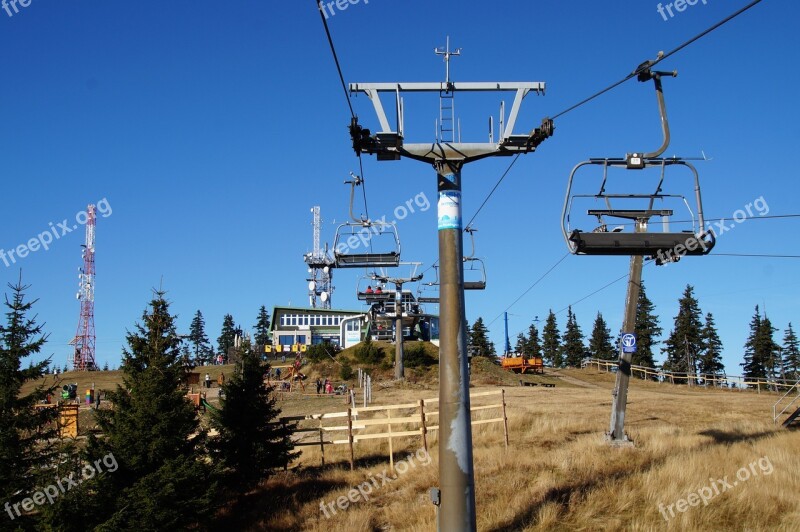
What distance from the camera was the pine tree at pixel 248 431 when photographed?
56.3 feet

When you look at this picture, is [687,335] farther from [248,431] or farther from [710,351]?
[248,431]

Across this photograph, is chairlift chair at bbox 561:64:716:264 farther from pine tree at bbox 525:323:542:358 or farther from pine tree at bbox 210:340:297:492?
pine tree at bbox 525:323:542:358

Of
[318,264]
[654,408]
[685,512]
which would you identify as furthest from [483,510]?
[318,264]

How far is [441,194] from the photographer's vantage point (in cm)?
991

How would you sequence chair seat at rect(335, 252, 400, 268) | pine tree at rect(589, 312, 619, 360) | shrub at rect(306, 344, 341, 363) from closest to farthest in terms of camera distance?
chair seat at rect(335, 252, 400, 268) → shrub at rect(306, 344, 341, 363) → pine tree at rect(589, 312, 619, 360)

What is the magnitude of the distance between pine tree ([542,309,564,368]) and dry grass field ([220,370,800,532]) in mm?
83263

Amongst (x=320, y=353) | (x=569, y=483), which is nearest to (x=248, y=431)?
(x=569, y=483)

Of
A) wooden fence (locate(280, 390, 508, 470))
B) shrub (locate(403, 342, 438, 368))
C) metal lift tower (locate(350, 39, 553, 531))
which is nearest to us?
metal lift tower (locate(350, 39, 553, 531))

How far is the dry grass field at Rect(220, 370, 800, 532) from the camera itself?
40.5ft

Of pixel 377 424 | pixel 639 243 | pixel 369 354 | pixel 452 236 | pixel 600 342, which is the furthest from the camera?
pixel 600 342

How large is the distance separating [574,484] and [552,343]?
94594 millimetres

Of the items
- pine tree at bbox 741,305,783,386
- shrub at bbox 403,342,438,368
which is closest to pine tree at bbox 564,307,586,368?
pine tree at bbox 741,305,783,386

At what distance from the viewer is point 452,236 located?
966 cm

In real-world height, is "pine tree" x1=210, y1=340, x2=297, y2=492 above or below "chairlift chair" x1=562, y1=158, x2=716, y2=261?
below
